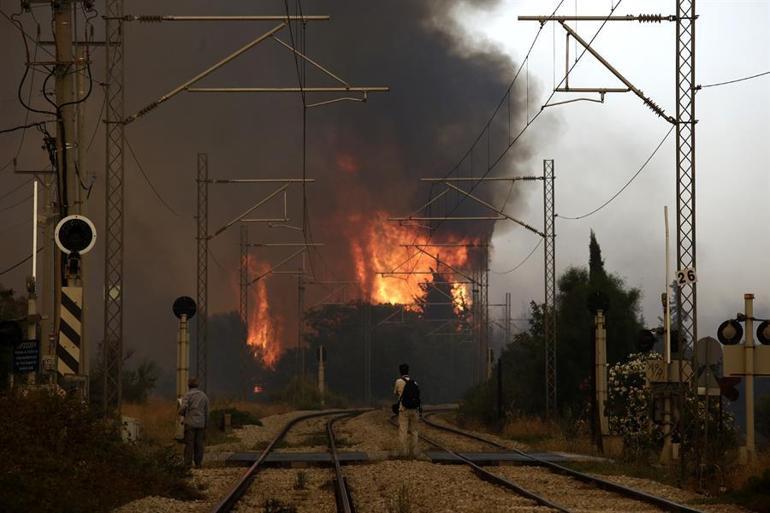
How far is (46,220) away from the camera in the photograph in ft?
128

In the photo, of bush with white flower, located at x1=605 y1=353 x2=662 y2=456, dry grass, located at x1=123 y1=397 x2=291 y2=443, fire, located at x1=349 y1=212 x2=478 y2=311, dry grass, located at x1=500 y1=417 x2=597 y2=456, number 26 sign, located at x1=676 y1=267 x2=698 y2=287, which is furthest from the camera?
fire, located at x1=349 y1=212 x2=478 y2=311

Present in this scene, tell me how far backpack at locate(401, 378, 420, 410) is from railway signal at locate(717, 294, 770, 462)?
6.82 meters

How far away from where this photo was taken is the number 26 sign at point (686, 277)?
22625mm

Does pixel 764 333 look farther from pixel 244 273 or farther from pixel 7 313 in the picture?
pixel 244 273

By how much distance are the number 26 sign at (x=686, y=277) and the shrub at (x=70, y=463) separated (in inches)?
362

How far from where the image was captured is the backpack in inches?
1134

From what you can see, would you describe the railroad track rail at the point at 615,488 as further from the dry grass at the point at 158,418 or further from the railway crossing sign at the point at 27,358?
the dry grass at the point at 158,418

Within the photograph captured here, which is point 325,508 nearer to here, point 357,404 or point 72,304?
point 72,304

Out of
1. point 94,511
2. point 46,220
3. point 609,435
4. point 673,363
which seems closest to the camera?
point 94,511

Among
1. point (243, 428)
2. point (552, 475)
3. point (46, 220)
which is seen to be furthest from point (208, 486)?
point (243, 428)

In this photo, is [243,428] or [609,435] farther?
[243,428]

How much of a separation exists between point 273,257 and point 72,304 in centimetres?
9026

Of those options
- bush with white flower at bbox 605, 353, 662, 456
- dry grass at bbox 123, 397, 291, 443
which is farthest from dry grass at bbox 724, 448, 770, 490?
dry grass at bbox 123, 397, 291, 443

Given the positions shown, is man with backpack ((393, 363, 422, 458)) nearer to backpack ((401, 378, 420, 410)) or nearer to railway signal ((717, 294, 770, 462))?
backpack ((401, 378, 420, 410))
